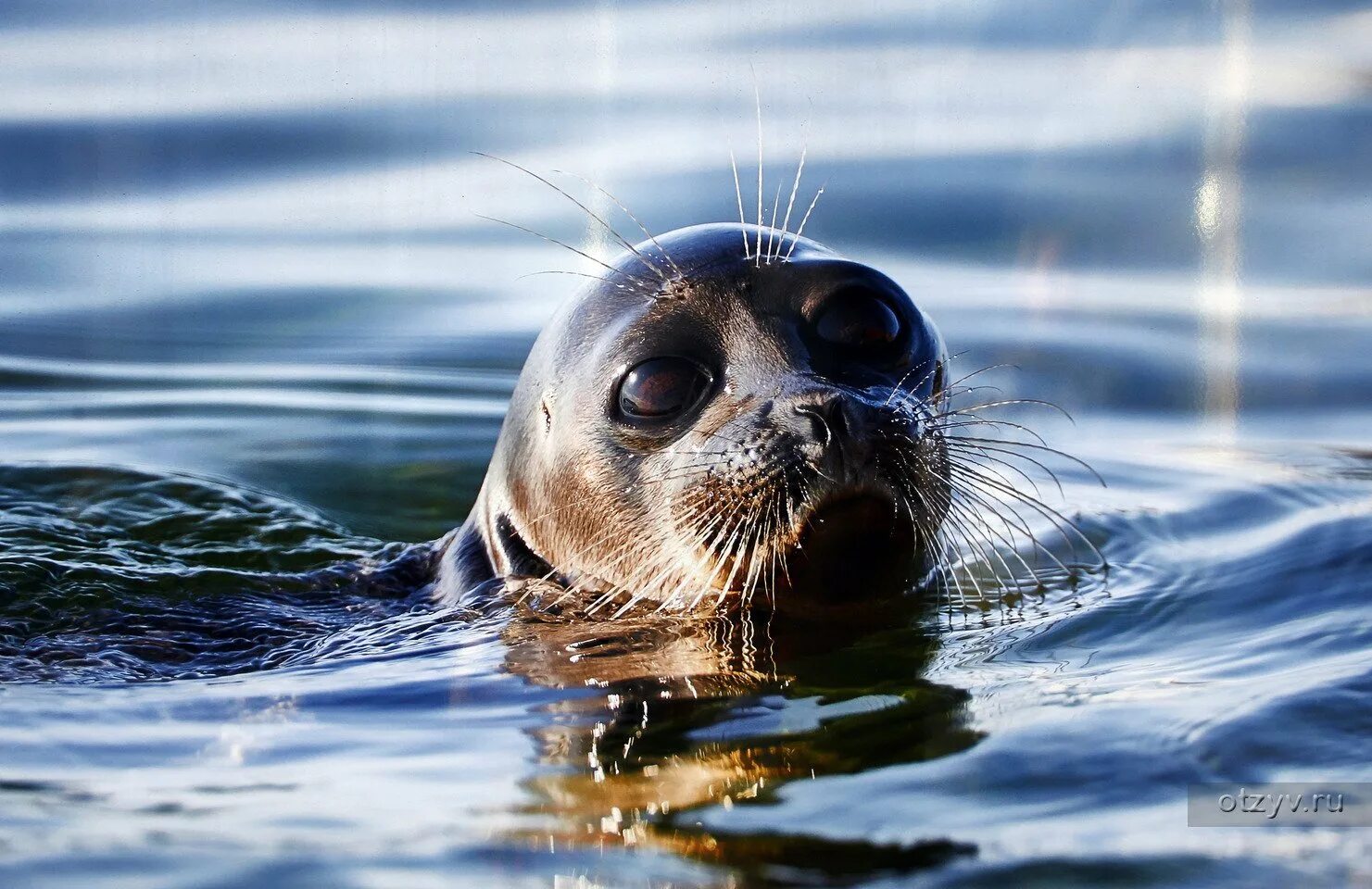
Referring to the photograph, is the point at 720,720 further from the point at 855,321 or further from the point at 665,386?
the point at 855,321

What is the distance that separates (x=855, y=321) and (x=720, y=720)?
114 centimetres

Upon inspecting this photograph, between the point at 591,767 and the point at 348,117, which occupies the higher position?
the point at 348,117

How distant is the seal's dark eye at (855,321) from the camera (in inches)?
155

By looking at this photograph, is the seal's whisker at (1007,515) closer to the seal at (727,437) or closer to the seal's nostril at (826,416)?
the seal at (727,437)

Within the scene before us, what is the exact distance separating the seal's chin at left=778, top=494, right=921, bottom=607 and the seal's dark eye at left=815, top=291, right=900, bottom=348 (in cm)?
47

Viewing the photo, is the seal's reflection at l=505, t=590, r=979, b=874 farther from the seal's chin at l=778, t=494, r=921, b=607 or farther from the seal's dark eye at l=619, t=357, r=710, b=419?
the seal's dark eye at l=619, t=357, r=710, b=419

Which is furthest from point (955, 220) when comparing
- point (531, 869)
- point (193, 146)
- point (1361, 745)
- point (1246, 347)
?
point (531, 869)

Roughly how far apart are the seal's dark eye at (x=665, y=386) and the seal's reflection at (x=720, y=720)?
1.46ft

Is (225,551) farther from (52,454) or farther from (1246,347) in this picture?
(1246,347)

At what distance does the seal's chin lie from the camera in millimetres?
3541

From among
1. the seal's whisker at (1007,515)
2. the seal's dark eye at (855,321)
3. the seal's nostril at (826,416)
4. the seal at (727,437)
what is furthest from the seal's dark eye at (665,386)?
the seal's whisker at (1007,515)

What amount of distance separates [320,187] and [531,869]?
737 centimetres

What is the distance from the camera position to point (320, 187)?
30.6 feet

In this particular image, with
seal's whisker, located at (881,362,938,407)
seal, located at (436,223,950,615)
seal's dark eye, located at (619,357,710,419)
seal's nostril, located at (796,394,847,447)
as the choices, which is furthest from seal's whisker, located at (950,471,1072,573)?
seal's dark eye, located at (619,357,710,419)
